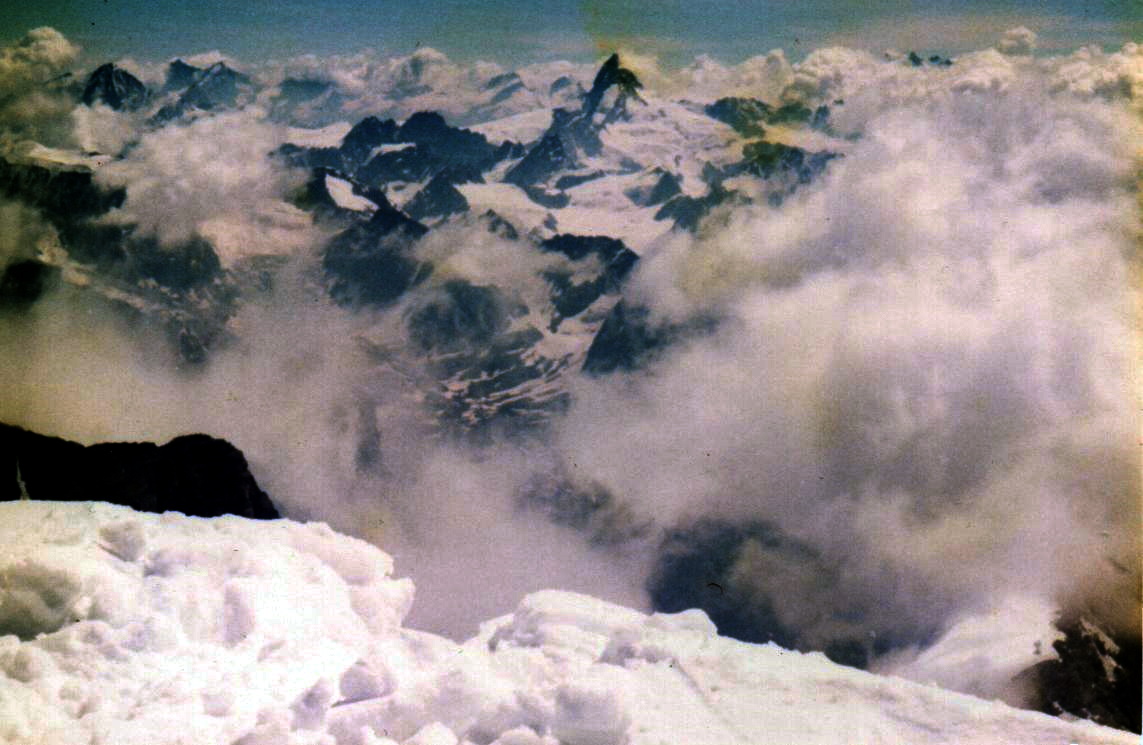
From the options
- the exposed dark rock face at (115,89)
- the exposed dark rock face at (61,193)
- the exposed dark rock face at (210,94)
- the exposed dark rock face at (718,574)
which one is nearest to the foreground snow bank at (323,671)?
the exposed dark rock face at (115,89)

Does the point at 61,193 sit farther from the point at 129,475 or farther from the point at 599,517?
the point at 599,517

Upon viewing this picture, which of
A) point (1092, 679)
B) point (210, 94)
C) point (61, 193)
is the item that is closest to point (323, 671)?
point (1092, 679)

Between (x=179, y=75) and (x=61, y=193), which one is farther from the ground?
(x=179, y=75)

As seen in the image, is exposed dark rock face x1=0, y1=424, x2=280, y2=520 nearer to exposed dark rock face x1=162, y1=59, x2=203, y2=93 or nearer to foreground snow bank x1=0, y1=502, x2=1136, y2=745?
exposed dark rock face x1=162, y1=59, x2=203, y2=93

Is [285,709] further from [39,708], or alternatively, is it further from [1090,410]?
[1090,410]

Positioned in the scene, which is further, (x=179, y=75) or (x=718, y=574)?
(x=718, y=574)

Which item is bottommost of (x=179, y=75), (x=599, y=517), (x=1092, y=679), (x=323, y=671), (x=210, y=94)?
(x=599, y=517)

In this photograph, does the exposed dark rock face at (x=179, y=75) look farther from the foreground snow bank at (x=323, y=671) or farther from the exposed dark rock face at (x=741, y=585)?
the exposed dark rock face at (x=741, y=585)

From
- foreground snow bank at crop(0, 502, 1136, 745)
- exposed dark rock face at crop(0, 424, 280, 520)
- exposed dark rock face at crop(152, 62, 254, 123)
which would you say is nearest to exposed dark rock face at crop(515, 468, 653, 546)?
exposed dark rock face at crop(152, 62, 254, 123)
